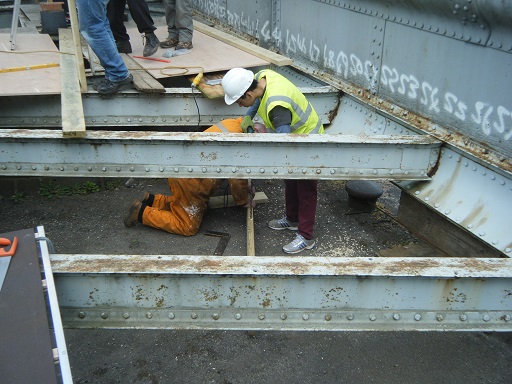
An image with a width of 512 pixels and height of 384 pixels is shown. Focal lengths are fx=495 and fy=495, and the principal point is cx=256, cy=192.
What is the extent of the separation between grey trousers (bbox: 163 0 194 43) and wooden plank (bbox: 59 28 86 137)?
140cm

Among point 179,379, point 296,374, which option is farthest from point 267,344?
point 179,379

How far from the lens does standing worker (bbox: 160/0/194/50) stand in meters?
6.69

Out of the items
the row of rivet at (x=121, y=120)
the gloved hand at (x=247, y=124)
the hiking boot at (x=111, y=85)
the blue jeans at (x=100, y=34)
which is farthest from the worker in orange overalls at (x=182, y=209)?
the blue jeans at (x=100, y=34)

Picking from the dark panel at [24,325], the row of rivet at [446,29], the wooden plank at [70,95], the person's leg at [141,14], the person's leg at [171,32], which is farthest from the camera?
Answer: the person's leg at [171,32]

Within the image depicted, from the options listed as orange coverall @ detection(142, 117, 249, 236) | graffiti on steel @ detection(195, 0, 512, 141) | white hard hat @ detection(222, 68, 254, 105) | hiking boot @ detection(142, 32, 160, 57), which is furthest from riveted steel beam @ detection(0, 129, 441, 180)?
hiking boot @ detection(142, 32, 160, 57)

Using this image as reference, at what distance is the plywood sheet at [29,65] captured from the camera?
5.02 meters

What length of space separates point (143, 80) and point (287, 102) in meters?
1.98

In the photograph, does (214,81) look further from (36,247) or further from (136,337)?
(36,247)

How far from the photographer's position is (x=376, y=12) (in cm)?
483

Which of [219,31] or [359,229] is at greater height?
[219,31]

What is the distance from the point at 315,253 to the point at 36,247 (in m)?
3.12

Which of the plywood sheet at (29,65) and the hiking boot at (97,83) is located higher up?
the plywood sheet at (29,65)

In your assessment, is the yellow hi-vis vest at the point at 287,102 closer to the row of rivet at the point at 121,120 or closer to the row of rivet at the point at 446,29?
the row of rivet at the point at 446,29

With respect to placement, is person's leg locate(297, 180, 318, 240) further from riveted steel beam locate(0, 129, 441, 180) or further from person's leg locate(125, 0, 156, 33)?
person's leg locate(125, 0, 156, 33)
